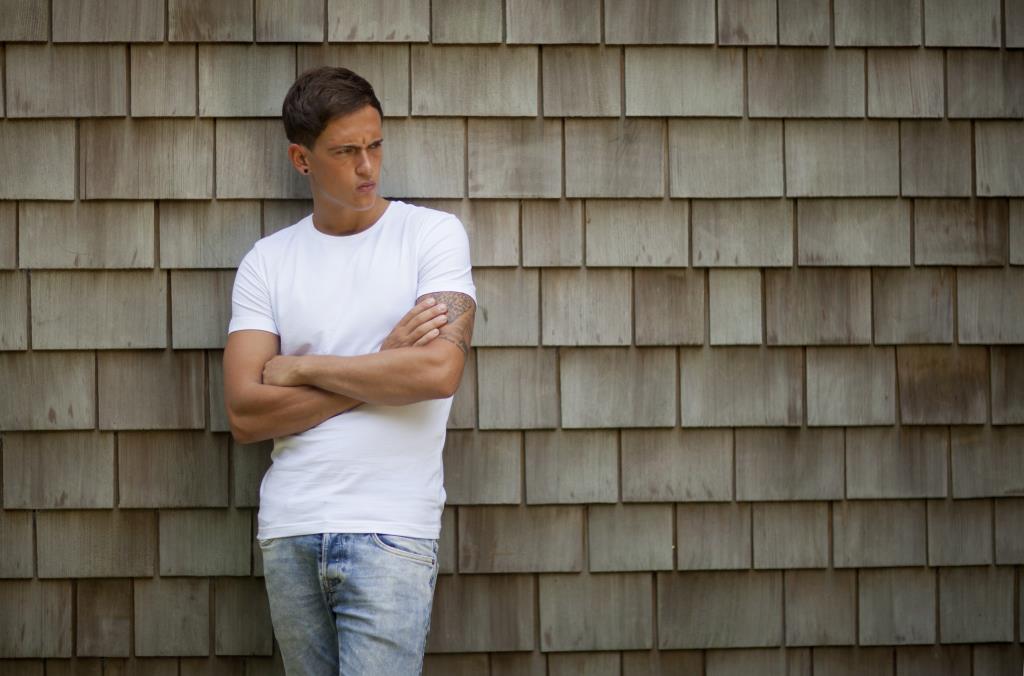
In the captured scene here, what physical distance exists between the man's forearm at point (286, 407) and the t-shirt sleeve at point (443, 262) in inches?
12.6

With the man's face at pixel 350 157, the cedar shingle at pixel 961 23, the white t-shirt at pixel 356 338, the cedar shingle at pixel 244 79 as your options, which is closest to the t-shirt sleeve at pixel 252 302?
the white t-shirt at pixel 356 338

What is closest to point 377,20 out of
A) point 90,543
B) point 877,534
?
point 90,543

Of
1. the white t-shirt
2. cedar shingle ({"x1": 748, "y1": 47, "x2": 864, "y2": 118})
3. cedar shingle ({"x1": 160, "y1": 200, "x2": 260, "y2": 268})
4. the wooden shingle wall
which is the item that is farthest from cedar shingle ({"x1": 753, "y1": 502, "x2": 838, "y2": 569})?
cedar shingle ({"x1": 160, "y1": 200, "x2": 260, "y2": 268})

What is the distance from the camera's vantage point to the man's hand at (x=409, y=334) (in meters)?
2.26

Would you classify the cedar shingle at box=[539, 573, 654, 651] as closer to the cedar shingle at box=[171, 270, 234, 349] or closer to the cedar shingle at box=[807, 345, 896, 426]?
the cedar shingle at box=[807, 345, 896, 426]

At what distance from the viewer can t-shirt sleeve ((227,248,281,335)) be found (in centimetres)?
243

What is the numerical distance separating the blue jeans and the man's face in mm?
804

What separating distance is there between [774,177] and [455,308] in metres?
1.06

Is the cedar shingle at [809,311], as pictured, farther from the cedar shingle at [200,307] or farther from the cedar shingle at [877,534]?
the cedar shingle at [200,307]

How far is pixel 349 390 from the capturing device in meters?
2.25

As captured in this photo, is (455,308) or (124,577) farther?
(124,577)

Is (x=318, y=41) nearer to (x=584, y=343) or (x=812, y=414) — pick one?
(x=584, y=343)

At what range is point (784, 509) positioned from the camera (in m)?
2.81

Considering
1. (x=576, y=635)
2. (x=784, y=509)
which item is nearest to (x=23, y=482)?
(x=576, y=635)
